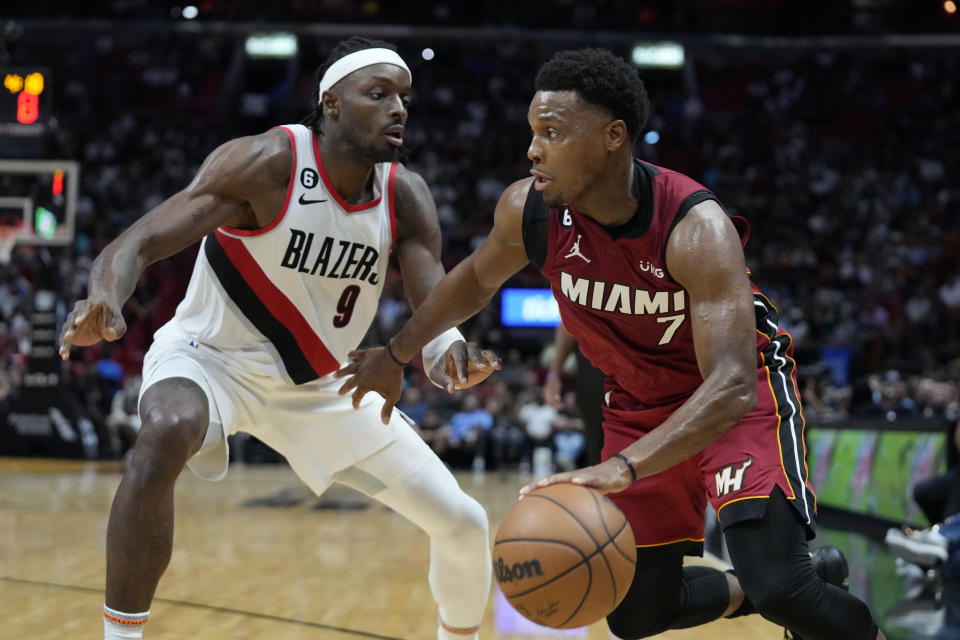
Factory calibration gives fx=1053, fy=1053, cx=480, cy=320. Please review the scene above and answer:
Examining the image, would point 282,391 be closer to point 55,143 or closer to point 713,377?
point 713,377

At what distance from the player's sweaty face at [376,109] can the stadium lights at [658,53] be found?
21.5m

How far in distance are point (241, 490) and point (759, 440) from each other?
34.5 feet

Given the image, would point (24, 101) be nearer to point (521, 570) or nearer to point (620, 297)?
point (620, 297)

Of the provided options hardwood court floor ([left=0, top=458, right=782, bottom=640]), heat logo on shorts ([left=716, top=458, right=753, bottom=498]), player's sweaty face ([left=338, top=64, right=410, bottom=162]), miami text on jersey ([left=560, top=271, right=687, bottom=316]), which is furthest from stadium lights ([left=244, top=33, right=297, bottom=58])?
heat logo on shorts ([left=716, top=458, right=753, bottom=498])

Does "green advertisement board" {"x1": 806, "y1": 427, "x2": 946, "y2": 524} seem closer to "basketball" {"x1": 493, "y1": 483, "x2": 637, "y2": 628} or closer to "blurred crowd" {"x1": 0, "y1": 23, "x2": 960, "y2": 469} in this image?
"blurred crowd" {"x1": 0, "y1": 23, "x2": 960, "y2": 469}

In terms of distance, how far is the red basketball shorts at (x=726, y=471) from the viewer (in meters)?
3.21

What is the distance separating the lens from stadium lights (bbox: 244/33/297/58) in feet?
81.9

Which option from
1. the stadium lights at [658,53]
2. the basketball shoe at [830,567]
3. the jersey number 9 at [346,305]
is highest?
the stadium lights at [658,53]

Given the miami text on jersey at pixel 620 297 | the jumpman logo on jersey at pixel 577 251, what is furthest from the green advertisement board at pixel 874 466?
the jumpman logo on jersey at pixel 577 251

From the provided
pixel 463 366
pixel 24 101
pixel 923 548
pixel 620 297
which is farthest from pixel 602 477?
pixel 24 101

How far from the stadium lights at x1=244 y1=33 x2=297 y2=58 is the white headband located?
2165cm

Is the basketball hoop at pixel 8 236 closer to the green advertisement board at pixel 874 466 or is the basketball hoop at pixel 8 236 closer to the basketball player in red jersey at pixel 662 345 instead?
the green advertisement board at pixel 874 466

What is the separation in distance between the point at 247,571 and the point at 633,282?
4.52 meters

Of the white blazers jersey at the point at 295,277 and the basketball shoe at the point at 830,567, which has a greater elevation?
the white blazers jersey at the point at 295,277
